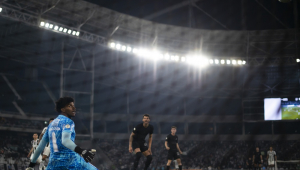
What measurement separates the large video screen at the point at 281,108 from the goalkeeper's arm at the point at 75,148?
104ft

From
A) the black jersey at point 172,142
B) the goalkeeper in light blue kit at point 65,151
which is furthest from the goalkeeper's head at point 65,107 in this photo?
the black jersey at point 172,142

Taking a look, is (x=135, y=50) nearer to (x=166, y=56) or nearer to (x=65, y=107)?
(x=166, y=56)

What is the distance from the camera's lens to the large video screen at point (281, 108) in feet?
109

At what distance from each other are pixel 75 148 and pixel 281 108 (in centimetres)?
3188

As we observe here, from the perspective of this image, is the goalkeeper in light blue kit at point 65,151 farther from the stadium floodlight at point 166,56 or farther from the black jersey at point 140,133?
the stadium floodlight at point 166,56

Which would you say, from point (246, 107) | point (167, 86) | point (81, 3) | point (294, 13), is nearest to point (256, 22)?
point (294, 13)

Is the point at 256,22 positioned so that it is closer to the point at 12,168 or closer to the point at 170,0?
the point at 170,0

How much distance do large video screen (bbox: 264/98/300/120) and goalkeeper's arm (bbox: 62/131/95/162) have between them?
31.6 metres

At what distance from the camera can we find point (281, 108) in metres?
33.5

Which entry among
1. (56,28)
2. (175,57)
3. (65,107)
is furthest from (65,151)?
(175,57)

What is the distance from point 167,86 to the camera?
133 ft

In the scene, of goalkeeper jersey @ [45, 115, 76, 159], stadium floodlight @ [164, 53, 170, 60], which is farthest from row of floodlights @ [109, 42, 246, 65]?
goalkeeper jersey @ [45, 115, 76, 159]

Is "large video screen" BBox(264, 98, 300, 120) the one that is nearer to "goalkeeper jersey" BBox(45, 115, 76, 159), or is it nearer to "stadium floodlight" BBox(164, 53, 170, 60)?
"stadium floodlight" BBox(164, 53, 170, 60)

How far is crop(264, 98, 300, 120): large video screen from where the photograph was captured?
33.1 m
